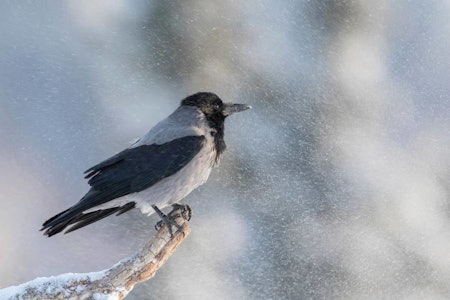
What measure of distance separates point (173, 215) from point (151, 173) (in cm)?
47

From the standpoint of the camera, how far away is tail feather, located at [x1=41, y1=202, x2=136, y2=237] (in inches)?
210

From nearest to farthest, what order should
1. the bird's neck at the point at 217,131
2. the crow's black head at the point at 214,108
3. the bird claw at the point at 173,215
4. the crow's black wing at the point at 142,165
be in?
1. the bird claw at the point at 173,215
2. the crow's black wing at the point at 142,165
3. the bird's neck at the point at 217,131
4. the crow's black head at the point at 214,108

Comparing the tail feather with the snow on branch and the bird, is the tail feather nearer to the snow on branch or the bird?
the bird

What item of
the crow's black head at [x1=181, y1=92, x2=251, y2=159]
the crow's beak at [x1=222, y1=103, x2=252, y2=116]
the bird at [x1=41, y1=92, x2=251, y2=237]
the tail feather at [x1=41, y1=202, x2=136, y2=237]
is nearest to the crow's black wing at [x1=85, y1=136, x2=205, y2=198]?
A: the bird at [x1=41, y1=92, x2=251, y2=237]

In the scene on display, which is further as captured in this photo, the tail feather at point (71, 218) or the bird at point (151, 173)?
the bird at point (151, 173)

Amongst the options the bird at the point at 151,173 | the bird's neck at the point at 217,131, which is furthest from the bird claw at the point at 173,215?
the bird's neck at the point at 217,131

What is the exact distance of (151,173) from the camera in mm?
5793

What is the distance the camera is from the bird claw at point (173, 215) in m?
5.59

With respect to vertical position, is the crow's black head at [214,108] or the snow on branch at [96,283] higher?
the crow's black head at [214,108]

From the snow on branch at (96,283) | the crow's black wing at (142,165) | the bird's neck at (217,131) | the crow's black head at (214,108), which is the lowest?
the snow on branch at (96,283)

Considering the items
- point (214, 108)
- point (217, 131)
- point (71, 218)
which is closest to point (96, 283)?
point (71, 218)

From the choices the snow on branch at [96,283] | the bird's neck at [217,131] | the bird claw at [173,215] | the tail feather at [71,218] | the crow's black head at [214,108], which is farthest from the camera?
the crow's black head at [214,108]

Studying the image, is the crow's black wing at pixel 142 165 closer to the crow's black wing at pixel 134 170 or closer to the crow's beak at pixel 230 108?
the crow's black wing at pixel 134 170

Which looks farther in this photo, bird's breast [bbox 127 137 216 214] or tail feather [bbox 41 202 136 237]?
bird's breast [bbox 127 137 216 214]
